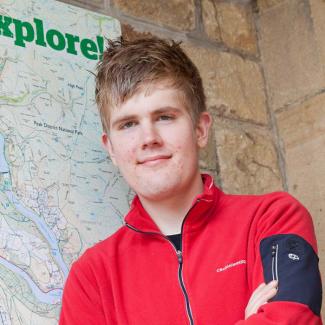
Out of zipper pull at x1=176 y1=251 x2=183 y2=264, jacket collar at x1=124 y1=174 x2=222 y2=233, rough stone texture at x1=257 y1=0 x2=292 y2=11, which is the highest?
rough stone texture at x1=257 y1=0 x2=292 y2=11

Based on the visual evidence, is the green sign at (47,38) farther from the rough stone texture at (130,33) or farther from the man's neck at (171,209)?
the man's neck at (171,209)

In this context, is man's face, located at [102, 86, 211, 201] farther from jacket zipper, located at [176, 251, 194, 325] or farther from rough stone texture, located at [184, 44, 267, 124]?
rough stone texture, located at [184, 44, 267, 124]

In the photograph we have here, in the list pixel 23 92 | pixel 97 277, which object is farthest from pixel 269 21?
pixel 97 277

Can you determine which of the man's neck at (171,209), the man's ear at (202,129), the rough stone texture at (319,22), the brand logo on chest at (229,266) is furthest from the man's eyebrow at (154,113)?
the rough stone texture at (319,22)

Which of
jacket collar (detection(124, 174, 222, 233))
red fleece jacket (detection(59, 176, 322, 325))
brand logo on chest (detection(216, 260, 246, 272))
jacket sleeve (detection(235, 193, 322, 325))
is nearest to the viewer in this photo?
jacket sleeve (detection(235, 193, 322, 325))

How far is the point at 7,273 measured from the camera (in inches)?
96.3

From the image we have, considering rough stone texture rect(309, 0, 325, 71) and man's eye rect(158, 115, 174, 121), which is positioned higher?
rough stone texture rect(309, 0, 325, 71)

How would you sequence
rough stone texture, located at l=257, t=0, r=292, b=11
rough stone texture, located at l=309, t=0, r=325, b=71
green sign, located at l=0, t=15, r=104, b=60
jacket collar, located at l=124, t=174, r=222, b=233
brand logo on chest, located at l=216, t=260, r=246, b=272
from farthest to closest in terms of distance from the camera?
1. rough stone texture, located at l=257, t=0, r=292, b=11
2. rough stone texture, located at l=309, t=0, r=325, b=71
3. green sign, located at l=0, t=15, r=104, b=60
4. jacket collar, located at l=124, t=174, r=222, b=233
5. brand logo on chest, located at l=216, t=260, r=246, b=272

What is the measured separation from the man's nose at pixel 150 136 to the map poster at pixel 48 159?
42cm

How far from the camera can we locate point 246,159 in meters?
3.32

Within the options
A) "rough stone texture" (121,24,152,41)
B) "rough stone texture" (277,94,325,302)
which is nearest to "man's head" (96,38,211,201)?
"rough stone texture" (121,24,152,41)

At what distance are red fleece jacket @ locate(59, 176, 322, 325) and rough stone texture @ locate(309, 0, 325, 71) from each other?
1077 mm

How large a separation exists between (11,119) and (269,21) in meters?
1.45

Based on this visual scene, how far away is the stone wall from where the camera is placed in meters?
3.24
